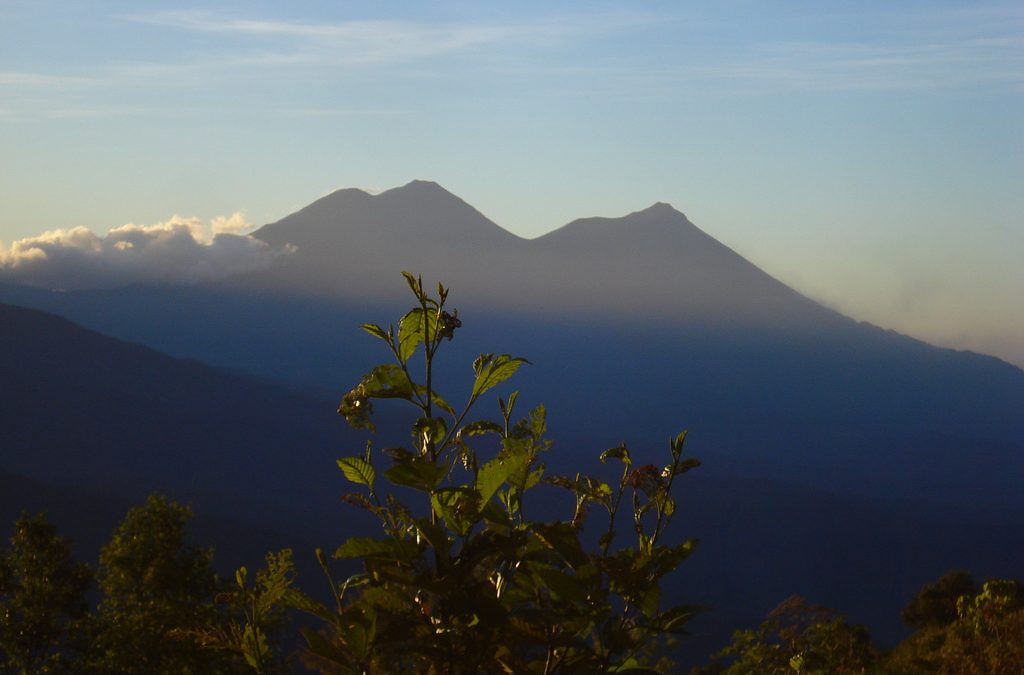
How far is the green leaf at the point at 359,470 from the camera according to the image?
Result: 274 cm

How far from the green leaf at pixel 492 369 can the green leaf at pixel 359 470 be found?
1.14 ft

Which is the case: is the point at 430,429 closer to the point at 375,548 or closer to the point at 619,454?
the point at 375,548

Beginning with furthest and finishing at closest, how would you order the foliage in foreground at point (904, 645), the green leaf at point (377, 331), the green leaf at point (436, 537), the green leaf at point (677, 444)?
the foliage in foreground at point (904, 645), the green leaf at point (677, 444), the green leaf at point (377, 331), the green leaf at point (436, 537)

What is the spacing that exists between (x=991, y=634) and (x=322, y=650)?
346 inches

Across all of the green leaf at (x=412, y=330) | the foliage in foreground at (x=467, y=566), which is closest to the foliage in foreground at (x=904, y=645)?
the foliage in foreground at (x=467, y=566)

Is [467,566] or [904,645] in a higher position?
[467,566]

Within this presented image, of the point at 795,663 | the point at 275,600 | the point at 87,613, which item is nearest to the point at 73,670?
the point at 87,613

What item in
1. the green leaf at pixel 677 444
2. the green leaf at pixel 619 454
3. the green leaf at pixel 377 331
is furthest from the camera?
the green leaf at pixel 619 454

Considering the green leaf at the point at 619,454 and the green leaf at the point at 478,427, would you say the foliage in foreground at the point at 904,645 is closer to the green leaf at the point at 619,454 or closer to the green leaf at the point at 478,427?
the green leaf at the point at 619,454

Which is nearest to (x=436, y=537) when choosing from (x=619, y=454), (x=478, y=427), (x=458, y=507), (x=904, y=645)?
(x=458, y=507)

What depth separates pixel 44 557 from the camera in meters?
21.9

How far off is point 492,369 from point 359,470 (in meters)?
0.46

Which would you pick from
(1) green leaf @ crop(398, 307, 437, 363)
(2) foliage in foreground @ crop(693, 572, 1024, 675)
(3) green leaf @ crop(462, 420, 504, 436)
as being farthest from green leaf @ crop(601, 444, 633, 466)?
(2) foliage in foreground @ crop(693, 572, 1024, 675)

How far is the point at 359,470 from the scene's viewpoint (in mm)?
2770
